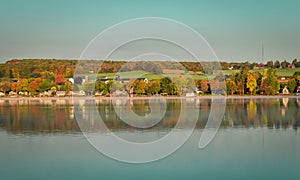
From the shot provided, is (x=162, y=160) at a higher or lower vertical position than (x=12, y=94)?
lower

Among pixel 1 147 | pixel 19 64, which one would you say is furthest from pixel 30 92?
pixel 1 147

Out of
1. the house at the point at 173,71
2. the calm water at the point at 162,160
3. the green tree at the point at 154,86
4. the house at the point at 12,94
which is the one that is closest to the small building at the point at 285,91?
the house at the point at 173,71

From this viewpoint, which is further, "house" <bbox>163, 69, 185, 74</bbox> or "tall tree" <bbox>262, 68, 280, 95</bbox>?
"tall tree" <bbox>262, 68, 280, 95</bbox>

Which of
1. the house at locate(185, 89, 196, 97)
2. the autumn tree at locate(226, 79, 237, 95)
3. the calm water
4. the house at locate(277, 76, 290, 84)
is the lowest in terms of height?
the calm water

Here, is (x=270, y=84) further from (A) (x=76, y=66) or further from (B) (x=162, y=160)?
(B) (x=162, y=160)

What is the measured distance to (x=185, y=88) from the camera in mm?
56969

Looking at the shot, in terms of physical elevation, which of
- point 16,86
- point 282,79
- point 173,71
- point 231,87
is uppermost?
point 173,71

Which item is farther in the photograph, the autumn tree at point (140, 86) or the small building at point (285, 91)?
the small building at point (285, 91)

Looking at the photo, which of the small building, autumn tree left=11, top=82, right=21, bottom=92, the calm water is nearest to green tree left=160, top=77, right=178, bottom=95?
the small building

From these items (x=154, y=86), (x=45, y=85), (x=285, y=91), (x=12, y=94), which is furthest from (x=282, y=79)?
(x=12, y=94)

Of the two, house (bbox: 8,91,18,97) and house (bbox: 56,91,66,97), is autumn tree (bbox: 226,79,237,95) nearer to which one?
house (bbox: 56,91,66,97)

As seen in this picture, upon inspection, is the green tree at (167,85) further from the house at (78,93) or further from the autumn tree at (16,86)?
the autumn tree at (16,86)

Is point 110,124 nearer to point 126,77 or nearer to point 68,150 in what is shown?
point 68,150

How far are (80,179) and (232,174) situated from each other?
10.4ft
